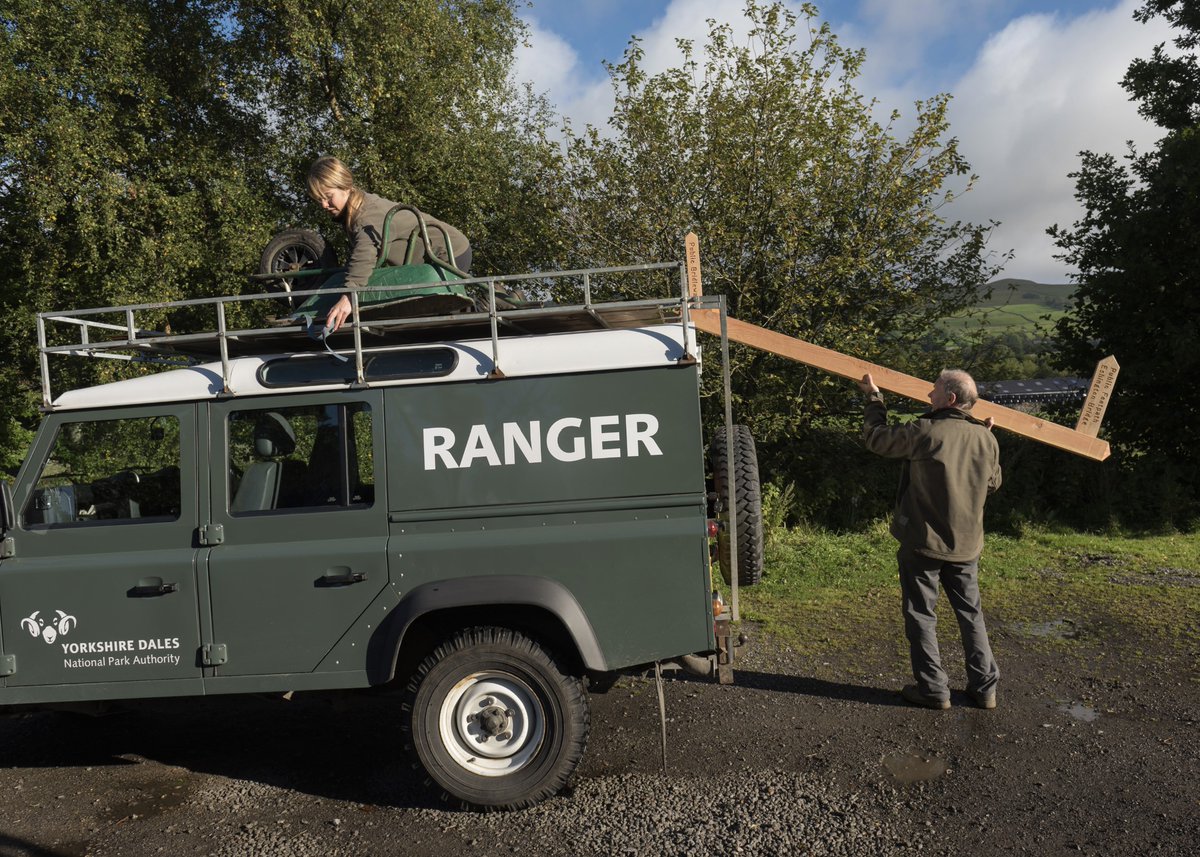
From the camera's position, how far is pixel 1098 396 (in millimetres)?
4984

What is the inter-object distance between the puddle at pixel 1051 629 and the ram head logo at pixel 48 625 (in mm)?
6080

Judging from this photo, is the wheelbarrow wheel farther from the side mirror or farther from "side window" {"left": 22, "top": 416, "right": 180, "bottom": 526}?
the side mirror

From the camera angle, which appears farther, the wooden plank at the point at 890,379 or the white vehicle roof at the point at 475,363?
the wooden plank at the point at 890,379

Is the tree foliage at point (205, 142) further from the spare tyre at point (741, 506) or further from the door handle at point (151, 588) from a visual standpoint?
the spare tyre at point (741, 506)

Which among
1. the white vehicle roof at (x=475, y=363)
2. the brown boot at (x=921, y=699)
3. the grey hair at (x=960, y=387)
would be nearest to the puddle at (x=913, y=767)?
the brown boot at (x=921, y=699)

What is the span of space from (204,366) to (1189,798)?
4.91m

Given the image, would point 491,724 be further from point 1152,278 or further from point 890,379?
point 1152,278

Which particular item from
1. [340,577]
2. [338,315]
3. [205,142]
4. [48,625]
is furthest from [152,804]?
[205,142]

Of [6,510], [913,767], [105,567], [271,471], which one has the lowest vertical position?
[913,767]

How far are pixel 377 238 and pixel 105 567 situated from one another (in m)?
2.05

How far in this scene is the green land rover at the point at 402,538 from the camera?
13.1 feet

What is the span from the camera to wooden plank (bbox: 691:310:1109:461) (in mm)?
5012

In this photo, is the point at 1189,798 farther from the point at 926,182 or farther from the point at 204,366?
the point at 926,182

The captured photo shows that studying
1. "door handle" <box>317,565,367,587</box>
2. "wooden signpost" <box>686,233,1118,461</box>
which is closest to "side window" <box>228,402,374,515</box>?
"door handle" <box>317,565,367,587</box>
